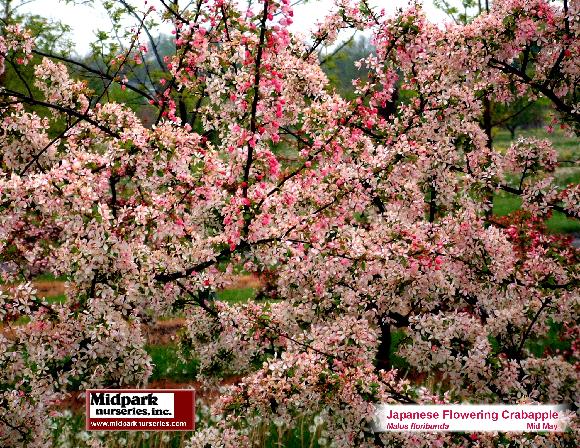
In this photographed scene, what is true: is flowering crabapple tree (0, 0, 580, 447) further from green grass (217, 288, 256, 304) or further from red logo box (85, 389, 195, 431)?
green grass (217, 288, 256, 304)

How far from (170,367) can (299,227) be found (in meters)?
7.05

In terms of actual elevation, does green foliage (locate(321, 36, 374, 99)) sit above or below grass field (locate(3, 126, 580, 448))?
above

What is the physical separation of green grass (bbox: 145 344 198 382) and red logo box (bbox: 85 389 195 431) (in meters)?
5.44

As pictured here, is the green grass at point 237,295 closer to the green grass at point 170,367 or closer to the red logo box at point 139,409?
the green grass at point 170,367

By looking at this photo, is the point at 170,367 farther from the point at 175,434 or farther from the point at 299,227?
the point at 299,227

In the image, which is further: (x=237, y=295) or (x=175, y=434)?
(x=237, y=295)

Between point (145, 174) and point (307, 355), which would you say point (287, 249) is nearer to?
point (307, 355)

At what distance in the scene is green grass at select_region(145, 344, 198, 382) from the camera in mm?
11414

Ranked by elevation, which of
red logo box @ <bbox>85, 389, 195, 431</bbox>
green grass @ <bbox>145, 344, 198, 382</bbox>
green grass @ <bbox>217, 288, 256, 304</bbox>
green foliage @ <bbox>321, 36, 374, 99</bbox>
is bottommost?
red logo box @ <bbox>85, 389, 195, 431</bbox>

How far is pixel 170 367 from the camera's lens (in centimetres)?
1134

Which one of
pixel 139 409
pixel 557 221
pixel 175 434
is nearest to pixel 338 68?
pixel 175 434

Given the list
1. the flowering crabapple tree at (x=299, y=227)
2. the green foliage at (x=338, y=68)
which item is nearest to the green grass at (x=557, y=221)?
the green foliage at (x=338, y=68)

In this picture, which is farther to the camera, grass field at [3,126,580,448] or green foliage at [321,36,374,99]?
green foliage at [321,36,374,99]

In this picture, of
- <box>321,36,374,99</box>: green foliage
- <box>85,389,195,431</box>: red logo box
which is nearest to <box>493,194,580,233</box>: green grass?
<box>321,36,374,99</box>: green foliage
